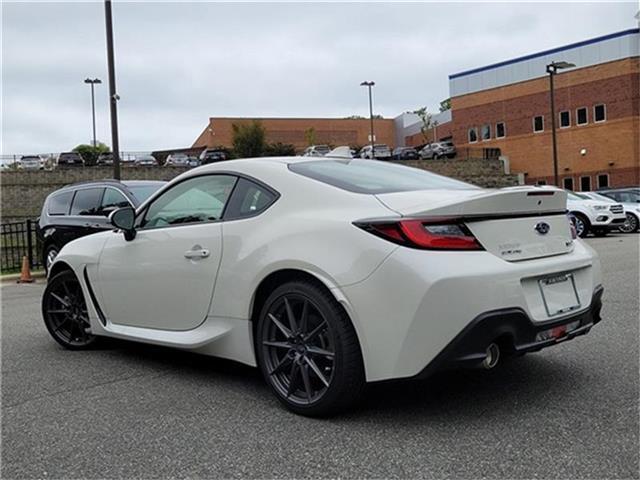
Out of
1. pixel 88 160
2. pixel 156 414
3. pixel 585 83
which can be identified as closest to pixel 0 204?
pixel 88 160

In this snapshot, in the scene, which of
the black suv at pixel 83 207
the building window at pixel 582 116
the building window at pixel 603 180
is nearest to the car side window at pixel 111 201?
the black suv at pixel 83 207

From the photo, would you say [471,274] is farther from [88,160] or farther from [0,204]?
[88,160]

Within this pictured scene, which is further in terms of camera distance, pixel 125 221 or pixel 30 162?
pixel 30 162

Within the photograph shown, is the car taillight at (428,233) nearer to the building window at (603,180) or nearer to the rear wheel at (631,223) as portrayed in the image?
the rear wheel at (631,223)

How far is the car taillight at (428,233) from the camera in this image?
3221 mm

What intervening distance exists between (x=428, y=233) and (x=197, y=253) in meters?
1.63

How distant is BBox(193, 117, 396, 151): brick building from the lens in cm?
Answer: 6875

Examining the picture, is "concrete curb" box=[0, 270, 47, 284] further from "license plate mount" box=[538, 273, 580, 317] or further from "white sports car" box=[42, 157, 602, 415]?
"license plate mount" box=[538, 273, 580, 317]

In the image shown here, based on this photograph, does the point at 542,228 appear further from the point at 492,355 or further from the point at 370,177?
the point at 370,177

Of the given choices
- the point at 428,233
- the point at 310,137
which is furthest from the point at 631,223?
the point at 310,137

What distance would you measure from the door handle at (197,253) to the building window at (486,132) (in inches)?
1973

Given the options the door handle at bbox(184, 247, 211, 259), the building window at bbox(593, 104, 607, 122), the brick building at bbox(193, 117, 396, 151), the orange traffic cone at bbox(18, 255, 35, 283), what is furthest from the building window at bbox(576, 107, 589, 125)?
the door handle at bbox(184, 247, 211, 259)

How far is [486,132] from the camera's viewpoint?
51781 mm

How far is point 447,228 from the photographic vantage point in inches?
129
